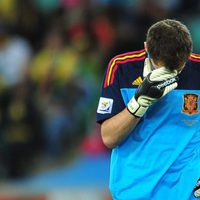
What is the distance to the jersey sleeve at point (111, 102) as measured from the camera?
4.73 m

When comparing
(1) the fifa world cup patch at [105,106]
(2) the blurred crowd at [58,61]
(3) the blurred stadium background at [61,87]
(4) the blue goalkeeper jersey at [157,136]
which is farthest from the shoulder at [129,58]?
(2) the blurred crowd at [58,61]

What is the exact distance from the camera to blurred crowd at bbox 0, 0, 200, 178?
9773 millimetres

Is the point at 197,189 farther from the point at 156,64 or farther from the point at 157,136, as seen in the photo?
the point at 156,64

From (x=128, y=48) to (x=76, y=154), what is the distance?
155 cm

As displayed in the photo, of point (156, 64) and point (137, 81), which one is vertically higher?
point (156, 64)

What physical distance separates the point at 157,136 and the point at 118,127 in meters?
0.28

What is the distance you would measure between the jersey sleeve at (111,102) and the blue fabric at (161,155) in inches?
1.6

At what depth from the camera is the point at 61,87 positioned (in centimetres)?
1014

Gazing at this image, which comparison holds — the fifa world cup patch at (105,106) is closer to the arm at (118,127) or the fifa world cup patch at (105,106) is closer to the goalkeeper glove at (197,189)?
the arm at (118,127)

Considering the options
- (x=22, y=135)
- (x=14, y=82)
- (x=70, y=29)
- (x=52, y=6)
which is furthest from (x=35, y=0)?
(x=22, y=135)

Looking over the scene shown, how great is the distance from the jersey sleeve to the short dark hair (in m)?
0.34

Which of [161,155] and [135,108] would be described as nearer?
[135,108]

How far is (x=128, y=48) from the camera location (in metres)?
9.80

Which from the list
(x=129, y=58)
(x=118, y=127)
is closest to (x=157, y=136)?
(x=118, y=127)
